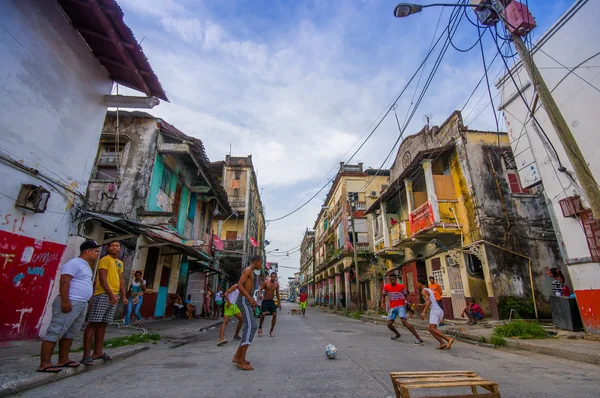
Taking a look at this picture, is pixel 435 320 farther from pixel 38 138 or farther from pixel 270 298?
pixel 38 138

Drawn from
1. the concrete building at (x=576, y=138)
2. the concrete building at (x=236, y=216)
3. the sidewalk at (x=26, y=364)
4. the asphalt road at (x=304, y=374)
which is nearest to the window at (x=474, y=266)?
the concrete building at (x=576, y=138)

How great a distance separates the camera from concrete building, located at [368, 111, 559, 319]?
12500 millimetres

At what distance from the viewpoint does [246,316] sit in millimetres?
4660

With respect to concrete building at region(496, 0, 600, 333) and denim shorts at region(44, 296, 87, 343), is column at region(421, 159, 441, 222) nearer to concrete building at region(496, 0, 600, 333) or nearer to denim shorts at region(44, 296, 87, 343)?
concrete building at region(496, 0, 600, 333)

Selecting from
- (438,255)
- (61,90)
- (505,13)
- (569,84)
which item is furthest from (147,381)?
(438,255)

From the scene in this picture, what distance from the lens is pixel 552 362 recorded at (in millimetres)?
5254

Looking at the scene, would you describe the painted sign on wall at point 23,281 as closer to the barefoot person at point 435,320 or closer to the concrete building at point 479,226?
the barefoot person at point 435,320

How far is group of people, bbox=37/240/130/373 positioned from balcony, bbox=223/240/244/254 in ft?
76.0

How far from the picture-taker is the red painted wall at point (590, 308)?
7.51 meters

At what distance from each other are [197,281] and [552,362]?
54.5 ft

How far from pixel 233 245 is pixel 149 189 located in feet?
55.5

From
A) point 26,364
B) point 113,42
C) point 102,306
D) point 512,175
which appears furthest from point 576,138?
point 26,364

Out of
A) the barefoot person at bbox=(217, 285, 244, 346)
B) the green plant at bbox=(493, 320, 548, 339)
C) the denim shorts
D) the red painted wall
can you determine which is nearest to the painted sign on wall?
the denim shorts

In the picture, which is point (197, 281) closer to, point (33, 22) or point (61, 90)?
point (61, 90)
